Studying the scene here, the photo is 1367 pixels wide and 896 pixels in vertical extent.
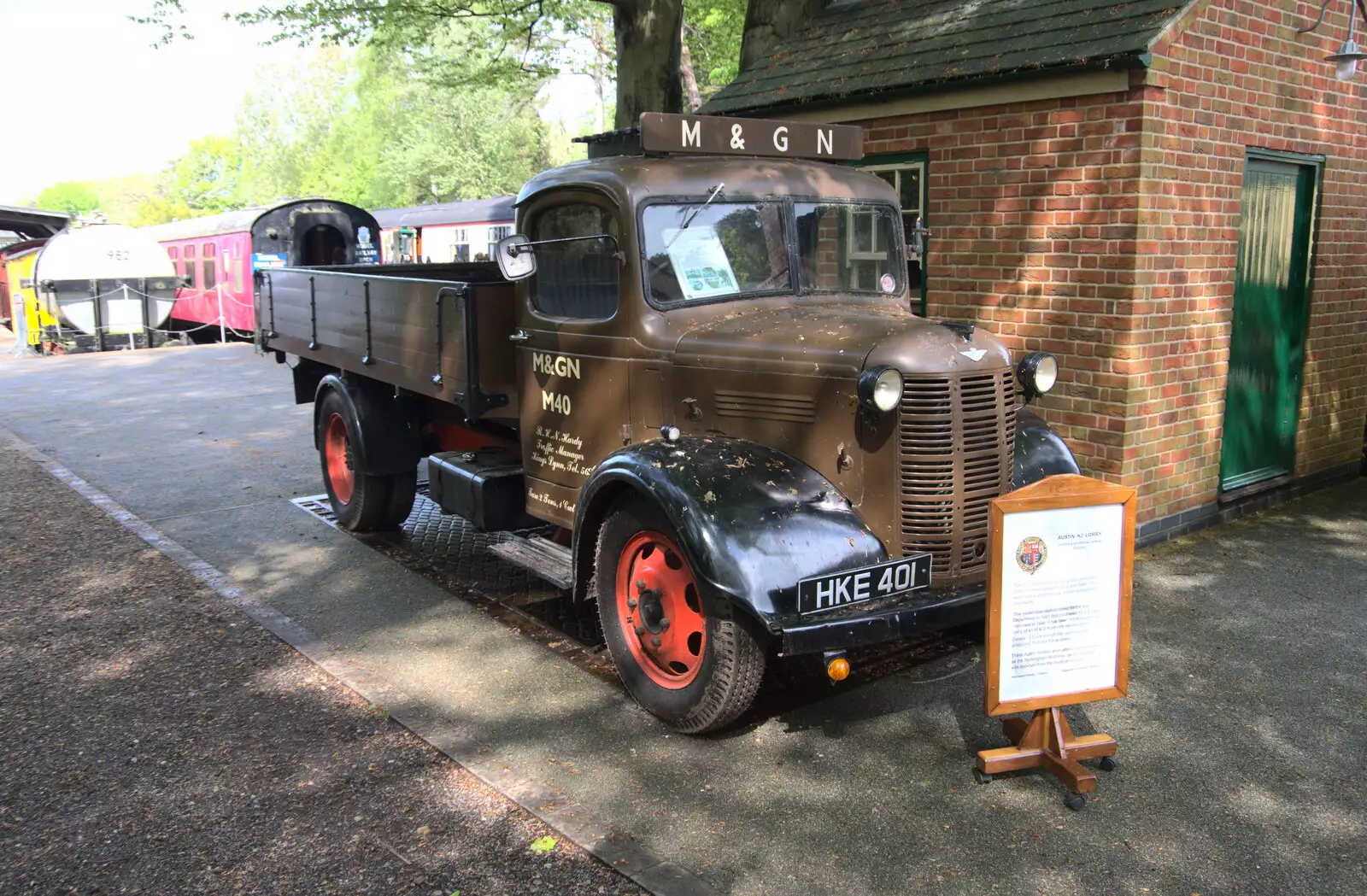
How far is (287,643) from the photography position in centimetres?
534

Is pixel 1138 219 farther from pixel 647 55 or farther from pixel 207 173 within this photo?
pixel 207 173

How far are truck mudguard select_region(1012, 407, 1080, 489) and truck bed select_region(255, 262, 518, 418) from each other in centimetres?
267

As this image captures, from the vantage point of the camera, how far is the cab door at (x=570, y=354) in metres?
4.93

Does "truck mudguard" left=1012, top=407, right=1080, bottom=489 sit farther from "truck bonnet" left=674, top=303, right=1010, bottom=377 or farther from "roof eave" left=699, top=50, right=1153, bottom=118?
"roof eave" left=699, top=50, right=1153, bottom=118

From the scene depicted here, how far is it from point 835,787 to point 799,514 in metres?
1.01

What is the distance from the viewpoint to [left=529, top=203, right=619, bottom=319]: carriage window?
16.1 ft

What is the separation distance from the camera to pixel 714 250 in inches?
192

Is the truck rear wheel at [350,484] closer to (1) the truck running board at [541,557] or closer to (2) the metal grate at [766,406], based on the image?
(1) the truck running board at [541,557]

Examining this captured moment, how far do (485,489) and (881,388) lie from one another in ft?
8.55

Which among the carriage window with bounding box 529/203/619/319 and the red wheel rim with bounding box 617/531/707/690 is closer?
the red wheel rim with bounding box 617/531/707/690

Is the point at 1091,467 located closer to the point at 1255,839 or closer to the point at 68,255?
the point at 1255,839

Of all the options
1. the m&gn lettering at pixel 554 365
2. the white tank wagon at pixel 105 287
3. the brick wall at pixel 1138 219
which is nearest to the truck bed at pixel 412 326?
the m&gn lettering at pixel 554 365

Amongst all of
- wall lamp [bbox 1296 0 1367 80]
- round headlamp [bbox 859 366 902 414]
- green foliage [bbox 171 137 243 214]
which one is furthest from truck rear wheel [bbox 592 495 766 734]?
green foliage [bbox 171 137 243 214]

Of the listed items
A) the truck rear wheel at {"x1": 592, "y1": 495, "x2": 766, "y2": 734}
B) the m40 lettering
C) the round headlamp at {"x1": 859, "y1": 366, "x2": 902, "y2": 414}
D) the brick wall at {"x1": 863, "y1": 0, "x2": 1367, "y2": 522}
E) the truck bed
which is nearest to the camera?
the round headlamp at {"x1": 859, "y1": 366, "x2": 902, "y2": 414}
